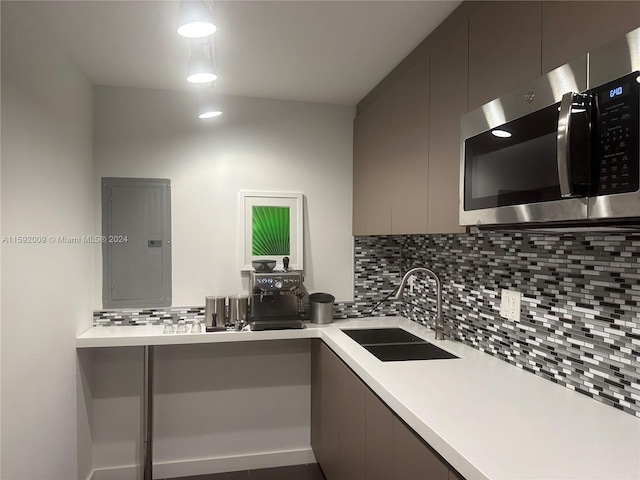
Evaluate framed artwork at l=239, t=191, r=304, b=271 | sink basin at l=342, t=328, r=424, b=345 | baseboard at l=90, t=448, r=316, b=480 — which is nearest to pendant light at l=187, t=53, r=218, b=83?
framed artwork at l=239, t=191, r=304, b=271

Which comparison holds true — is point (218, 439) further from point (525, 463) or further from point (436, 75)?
point (436, 75)

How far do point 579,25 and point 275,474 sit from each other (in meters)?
2.79

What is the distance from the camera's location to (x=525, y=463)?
102 centimetres

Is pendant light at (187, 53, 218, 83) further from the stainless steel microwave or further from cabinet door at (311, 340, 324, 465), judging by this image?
cabinet door at (311, 340, 324, 465)

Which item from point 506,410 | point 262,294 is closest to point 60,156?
point 262,294

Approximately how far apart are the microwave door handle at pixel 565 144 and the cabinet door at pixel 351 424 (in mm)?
1156

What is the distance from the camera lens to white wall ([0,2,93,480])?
60.4 inches

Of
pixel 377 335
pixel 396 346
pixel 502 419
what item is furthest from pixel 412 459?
pixel 377 335

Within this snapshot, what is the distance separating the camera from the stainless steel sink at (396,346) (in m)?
2.08

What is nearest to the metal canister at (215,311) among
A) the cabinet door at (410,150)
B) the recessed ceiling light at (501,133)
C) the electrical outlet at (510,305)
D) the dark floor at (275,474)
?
the dark floor at (275,474)

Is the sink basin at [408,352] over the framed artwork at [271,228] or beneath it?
beneath

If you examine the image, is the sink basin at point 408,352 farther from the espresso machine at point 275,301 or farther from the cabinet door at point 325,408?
the espresso machine at point 275,301

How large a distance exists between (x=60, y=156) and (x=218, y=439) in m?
1.93

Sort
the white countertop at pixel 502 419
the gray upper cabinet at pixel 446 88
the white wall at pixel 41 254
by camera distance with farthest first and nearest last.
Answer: the white wall at pixel 41 254 → the gray upper cabinet at pixel 446 88 → the white countertop at pixel 502 419
